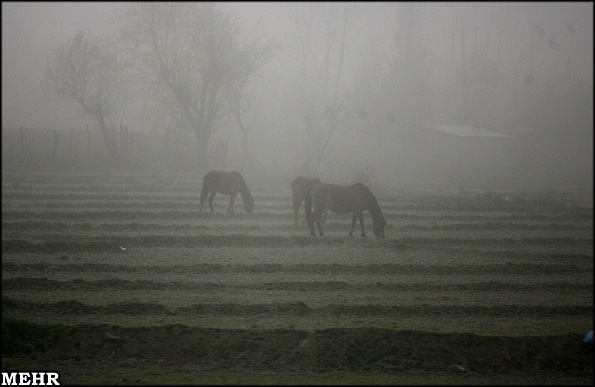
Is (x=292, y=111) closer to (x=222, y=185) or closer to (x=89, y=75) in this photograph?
(x=89, y=75)

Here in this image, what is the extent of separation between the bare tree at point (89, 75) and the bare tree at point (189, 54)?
1.70 metres

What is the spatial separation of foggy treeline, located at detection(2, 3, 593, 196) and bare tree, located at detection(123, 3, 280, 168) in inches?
3.5

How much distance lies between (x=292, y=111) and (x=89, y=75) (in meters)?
24.8

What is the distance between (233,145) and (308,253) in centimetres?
2816

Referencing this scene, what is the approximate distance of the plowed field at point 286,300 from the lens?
5.15m

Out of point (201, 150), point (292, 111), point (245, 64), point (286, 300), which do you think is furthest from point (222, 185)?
point (292, 111)

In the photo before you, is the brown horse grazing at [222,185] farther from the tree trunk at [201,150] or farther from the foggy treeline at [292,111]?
the tree trunk at [201,150]

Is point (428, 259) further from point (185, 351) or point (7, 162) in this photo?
point (7, 162)

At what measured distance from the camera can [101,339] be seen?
18.0ft

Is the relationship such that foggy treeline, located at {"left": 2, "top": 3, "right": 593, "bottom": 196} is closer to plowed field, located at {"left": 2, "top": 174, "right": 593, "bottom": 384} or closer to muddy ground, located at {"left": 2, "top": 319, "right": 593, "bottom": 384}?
plowed field, located at {"left": 2, "top": 174, "right": 593, "bottom": 384}

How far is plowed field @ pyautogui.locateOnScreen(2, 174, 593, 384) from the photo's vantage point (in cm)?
515

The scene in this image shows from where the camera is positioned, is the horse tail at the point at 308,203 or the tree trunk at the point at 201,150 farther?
the tree trunk at the point at 201,150

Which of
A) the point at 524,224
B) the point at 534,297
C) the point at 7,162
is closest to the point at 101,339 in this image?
→ the point at 534,297

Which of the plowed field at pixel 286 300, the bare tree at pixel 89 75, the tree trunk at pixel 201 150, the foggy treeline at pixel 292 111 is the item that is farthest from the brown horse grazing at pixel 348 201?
the bare tree at pixel 89 75
